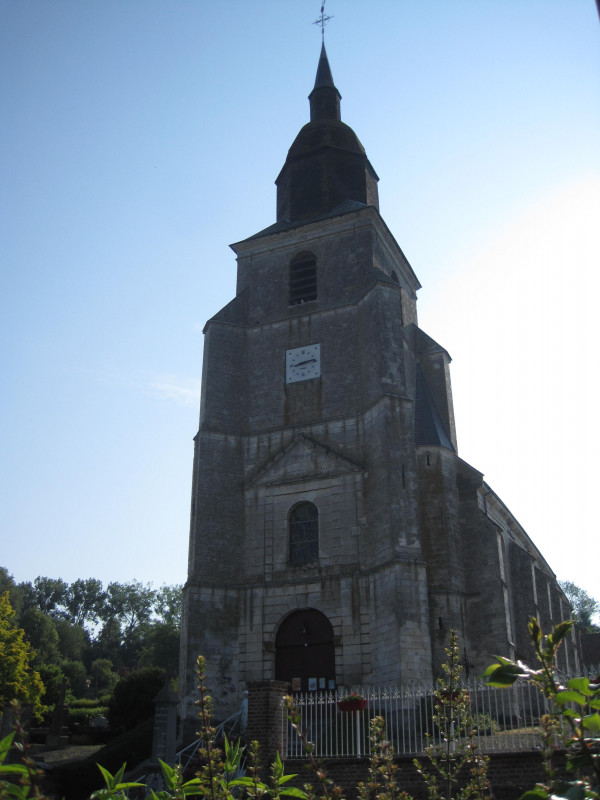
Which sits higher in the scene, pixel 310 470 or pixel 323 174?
pixel 323 174

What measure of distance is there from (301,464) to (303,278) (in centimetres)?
649

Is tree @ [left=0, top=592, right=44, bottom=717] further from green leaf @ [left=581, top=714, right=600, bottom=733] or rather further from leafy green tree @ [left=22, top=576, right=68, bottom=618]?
leafy green tree @ [left=22, top=576, right=68, bottom=618]

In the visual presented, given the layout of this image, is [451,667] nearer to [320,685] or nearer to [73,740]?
[320,685]

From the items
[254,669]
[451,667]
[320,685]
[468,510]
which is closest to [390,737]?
[320,685]

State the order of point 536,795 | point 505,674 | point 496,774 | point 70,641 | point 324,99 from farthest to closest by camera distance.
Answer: point 70,641 < point 324,99 < point 496,774 < point 505,674 < point 536,795

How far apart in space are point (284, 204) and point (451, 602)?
49.1ft

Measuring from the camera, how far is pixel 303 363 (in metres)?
23.7

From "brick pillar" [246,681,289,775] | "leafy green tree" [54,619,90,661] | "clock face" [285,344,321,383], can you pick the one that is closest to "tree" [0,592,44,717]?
"clock face" [285,344,321,383]

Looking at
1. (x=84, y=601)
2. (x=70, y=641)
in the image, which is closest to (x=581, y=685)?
(x=70, y=641)

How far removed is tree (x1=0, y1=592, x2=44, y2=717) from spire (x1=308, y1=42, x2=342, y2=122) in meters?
22.8

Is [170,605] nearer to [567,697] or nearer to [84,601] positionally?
[84,601]

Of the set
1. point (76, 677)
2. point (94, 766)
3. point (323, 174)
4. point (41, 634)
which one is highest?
point (323, 174)

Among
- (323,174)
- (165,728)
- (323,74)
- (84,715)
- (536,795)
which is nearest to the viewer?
(536,795)

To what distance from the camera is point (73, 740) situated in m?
25.0
